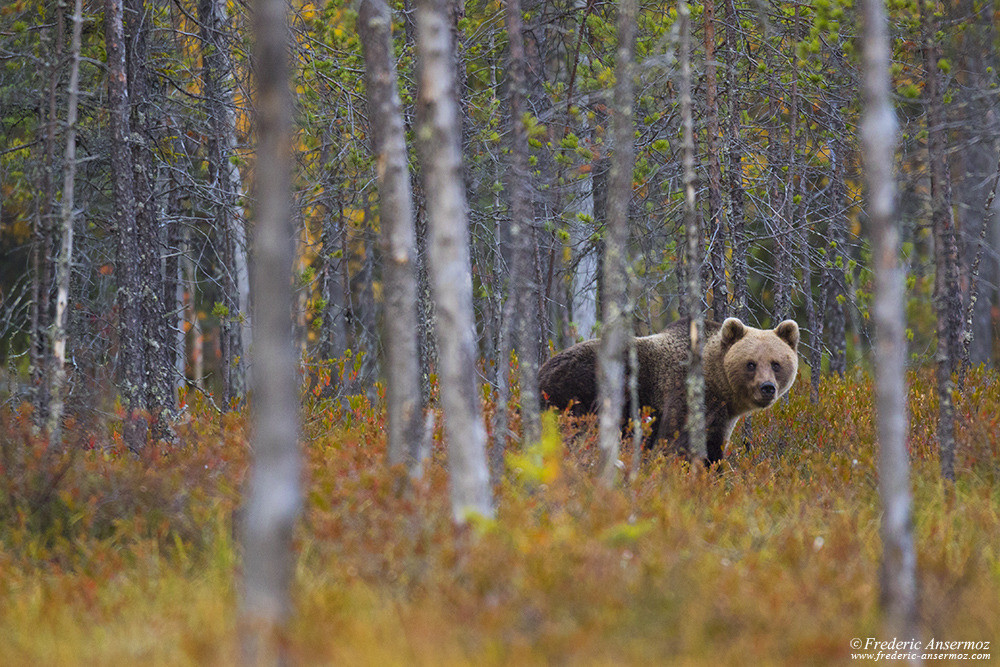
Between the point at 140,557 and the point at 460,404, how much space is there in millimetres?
2082

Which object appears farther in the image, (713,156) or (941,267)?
(713,156)

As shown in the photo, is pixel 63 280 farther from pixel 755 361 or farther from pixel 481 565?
pixel 755 361

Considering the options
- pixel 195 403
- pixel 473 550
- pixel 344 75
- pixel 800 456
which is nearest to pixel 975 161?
pixel 800 456

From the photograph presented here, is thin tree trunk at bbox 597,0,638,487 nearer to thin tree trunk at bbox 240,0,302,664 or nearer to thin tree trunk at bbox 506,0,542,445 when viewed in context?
thin tree trunk at bbox 506,0,542,445

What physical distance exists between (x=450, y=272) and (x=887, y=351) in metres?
2.31

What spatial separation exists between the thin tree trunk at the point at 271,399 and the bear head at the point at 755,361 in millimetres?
6347

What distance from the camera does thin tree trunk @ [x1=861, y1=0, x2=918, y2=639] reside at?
4219mm

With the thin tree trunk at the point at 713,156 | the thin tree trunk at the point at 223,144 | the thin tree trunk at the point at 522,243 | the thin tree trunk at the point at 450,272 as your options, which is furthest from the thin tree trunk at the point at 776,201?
the thin tree trunk at the point at 223,144

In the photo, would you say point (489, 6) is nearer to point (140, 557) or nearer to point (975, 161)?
point (140, 557)

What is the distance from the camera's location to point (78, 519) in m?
5.79

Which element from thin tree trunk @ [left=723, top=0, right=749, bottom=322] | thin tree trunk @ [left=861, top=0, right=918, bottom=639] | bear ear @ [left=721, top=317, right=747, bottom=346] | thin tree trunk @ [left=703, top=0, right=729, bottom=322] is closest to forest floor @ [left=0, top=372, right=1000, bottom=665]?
thin tree trunk @ [left=861, top=0, right=918, bottom=639]

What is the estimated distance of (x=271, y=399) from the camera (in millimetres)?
3520

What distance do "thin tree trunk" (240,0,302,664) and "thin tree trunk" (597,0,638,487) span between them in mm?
3203

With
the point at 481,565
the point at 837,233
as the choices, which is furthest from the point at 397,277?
the point at 837,233
